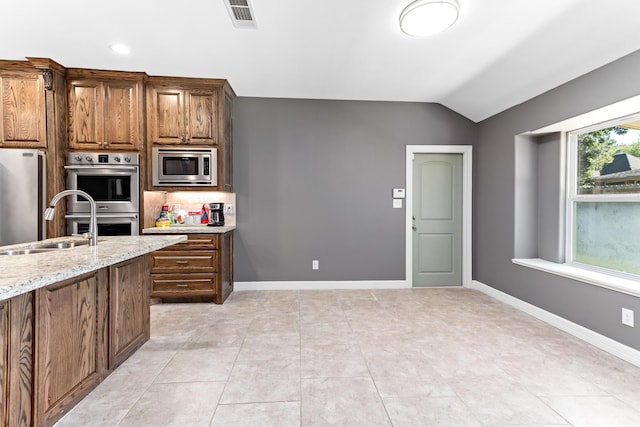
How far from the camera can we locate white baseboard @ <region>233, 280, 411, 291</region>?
4.06m

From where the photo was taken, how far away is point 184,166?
3574 millimetres

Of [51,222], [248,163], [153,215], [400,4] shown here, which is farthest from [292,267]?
[400,4]

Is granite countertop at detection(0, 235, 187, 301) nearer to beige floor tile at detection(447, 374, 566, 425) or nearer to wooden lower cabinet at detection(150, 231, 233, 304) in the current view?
wooden lower cabinet at detection(150, 231, 233, 304)

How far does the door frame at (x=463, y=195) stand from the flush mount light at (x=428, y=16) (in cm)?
195

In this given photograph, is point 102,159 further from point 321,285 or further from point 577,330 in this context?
point 577,330

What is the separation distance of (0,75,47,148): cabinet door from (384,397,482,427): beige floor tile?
162 inches

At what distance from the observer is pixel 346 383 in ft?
6.39

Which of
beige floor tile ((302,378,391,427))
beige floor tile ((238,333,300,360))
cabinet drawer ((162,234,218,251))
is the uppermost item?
cabinet drawer ((162,234,218,251))

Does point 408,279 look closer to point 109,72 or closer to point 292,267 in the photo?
point 292,267

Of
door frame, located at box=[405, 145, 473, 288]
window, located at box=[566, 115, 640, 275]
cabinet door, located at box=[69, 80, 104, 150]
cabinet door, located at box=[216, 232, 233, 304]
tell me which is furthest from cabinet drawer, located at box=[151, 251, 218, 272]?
window, located at box=[566, 115, 640, 275]

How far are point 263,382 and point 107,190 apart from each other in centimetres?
283

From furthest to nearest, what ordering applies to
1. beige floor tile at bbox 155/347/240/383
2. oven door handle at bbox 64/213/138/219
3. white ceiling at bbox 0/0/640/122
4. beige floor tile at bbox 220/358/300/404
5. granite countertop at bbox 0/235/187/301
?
oven door handle at bbox 64/213/138/219 < white ceiling at bbox 0/0/640/122 < beige floor tile at bbox 155/347/240/383 < beige floor tile at bbox 220/358/300/404 < granite countertop at bbox 0/235/187/301

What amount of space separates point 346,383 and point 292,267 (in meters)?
2.26

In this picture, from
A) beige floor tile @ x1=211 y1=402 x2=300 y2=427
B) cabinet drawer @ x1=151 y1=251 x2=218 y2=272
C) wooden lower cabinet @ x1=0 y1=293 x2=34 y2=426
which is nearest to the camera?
wooden lower cabinet @ x1=0 y1=293 x2=34 y2=426
